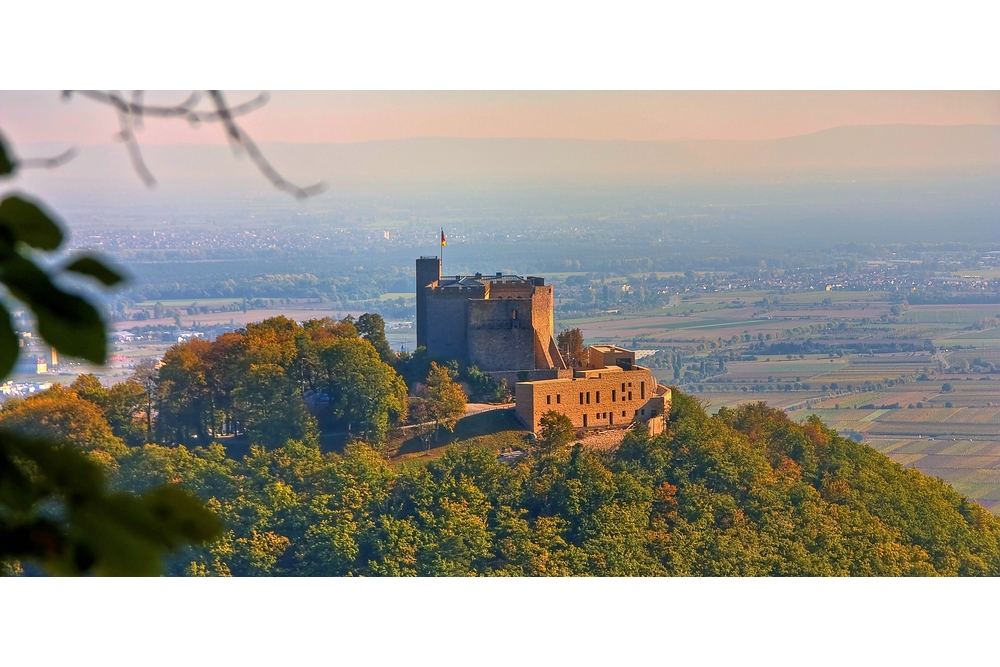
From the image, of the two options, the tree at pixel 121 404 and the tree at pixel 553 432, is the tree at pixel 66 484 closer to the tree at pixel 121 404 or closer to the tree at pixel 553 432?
the tree at pixel 553 432

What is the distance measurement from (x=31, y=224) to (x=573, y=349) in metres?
23.7

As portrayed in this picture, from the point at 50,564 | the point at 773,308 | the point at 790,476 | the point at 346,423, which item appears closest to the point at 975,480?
the point at 773,308

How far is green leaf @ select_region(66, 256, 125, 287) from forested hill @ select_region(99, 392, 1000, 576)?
66.6ft

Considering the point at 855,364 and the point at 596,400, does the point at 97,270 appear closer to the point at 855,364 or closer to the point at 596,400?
the point at 596,400

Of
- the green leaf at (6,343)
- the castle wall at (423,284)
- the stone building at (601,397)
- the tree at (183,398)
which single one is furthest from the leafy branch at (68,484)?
the tree at (183,398)

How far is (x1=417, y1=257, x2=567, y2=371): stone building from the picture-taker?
23219mm

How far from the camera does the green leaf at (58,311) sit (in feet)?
4.06

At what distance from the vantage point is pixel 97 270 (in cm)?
127

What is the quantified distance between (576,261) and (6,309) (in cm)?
5222

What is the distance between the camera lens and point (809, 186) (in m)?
57.4

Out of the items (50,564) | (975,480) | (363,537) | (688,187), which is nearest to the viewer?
(50,564)

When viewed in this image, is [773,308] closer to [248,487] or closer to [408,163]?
[408,163]

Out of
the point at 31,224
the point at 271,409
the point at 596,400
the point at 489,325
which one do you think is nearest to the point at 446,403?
the point at 489,325

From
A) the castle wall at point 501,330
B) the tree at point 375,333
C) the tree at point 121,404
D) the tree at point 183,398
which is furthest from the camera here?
the tree at point 375,333
